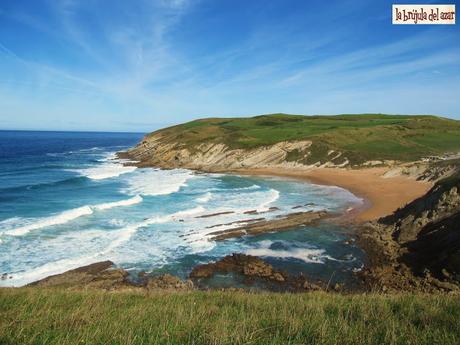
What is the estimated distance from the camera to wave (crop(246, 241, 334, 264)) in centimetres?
2167

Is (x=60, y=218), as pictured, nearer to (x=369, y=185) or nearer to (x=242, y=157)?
(x=369, y=185)

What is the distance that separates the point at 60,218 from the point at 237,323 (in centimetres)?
2766

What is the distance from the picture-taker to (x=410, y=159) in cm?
5844

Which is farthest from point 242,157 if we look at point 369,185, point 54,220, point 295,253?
point 295,253

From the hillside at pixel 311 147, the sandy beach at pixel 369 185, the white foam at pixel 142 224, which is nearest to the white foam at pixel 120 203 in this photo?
the white foam at pixel 142 224

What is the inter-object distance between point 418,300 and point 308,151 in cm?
5947

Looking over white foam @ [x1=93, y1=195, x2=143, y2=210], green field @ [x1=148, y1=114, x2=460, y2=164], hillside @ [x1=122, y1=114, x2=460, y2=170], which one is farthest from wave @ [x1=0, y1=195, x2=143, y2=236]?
green field @ [x1=148, y1=114, x2=460, y2=164]

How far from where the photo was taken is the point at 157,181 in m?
52.9

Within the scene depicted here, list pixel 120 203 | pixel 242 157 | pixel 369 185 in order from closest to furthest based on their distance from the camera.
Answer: pixel 120 203 → pixel 369 185 → pixel 242 157

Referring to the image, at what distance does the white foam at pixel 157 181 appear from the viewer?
44094 mm

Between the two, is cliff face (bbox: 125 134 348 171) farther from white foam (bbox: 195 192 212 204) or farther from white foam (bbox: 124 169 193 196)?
white foam (bbox: 195 192 212 204)

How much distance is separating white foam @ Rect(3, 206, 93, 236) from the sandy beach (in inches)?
887

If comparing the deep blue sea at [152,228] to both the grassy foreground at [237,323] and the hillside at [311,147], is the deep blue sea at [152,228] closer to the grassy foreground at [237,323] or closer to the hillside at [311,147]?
the grassy foreground at [237,323]

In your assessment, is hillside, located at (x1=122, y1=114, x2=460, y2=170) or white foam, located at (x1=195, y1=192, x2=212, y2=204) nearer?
white foam, located at (x1=195, y1=192, x2=212, y2=204)
